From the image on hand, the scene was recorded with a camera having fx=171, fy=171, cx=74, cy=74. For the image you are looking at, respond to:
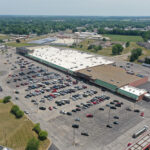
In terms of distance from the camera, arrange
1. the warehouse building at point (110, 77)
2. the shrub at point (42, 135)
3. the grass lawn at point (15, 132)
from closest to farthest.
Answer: the grass lawn at point (15, 132)
the shrub at point (42, 135)
the warehouse building at point (110, 77)

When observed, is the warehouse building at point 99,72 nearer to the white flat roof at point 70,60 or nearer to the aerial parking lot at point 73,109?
the white flat roof at point 70,60

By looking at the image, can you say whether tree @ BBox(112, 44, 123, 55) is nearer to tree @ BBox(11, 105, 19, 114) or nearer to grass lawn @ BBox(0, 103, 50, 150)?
tree @ BBox(11, 105, 19, 114)

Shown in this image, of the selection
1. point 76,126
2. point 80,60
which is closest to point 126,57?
point 80,60

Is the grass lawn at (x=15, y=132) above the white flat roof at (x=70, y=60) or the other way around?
Result: the other way around

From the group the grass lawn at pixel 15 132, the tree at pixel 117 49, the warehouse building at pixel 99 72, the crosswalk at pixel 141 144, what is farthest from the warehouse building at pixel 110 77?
the tree at pixel 117 49

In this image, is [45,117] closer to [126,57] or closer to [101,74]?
[101,74]

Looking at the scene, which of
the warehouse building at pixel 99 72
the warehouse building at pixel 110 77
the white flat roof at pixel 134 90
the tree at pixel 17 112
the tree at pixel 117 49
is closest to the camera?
the tree at pixel 17 112
